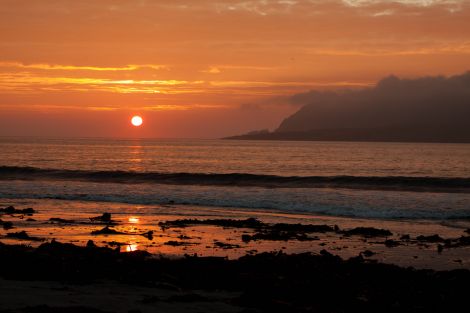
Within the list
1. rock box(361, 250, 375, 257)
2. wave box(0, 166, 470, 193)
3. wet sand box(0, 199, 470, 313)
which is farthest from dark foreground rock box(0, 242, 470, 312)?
wave box(0, 166, 470, 193)

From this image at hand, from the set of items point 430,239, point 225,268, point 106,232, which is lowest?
point 430,239

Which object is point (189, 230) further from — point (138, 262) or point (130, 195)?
point (130, 195)

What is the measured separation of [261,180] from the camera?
5691 centimetres

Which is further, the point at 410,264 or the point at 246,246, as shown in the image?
the point at 246,246

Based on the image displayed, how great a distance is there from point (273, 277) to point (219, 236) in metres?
7.92

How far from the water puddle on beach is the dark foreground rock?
6.75 feet

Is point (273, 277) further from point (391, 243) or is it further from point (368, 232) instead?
point (368, 232)

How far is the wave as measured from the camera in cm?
5078

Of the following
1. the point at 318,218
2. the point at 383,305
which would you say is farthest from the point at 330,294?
the point at 318,218

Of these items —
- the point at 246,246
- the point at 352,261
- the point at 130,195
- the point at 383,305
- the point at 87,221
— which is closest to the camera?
the point at 383,305

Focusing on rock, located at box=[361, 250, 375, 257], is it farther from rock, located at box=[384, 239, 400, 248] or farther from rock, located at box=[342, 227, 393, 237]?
rock, located at box=[342, 227, 393, 237]

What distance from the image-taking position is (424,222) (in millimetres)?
27906

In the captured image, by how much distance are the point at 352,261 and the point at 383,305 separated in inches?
180

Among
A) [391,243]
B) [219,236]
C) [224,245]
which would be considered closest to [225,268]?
[224,245]
